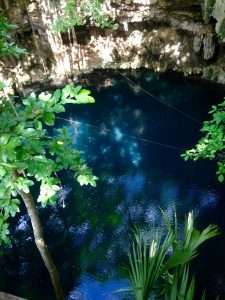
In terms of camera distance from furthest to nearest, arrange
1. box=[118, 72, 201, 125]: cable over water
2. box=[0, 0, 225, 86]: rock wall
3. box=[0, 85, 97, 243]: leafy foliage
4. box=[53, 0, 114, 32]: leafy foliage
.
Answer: box=[0, 0, 225, 86]: rock wall < box=[53, 0, 114, 32]: leafy foliage < box=[118, 72, 201, 125]: cable over water < box=[0, 85, 97, 243]: leafy foliage

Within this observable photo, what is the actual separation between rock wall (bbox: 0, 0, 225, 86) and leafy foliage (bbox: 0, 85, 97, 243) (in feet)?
27.1

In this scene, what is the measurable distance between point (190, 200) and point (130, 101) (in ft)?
14.6

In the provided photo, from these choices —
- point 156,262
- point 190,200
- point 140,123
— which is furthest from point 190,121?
point 156,262

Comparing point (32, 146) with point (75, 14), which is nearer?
point (32, 146)

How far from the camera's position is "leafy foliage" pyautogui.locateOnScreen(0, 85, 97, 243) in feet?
7.00

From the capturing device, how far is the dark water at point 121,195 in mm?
5359

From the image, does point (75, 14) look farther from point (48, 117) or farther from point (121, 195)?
point (48, 117)

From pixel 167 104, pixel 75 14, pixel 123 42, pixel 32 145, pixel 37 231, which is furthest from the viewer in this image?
pixel 123 42

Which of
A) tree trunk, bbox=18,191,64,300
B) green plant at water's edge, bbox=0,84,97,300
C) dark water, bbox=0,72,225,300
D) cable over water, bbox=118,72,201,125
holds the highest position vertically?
green plant at water's edge, bbox=0,84,97,300

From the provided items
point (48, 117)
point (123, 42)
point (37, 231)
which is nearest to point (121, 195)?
point (37, 231)

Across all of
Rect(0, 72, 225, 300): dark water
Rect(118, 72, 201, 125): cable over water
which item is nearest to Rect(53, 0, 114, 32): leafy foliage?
Rect(118, 72, 201, 125): cable over water

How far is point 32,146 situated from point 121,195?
494cm

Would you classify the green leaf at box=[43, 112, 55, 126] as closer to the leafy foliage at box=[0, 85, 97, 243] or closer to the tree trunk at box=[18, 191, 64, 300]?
the leafy foliage at box=[0, 85, 97, 243]

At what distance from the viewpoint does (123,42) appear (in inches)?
452
